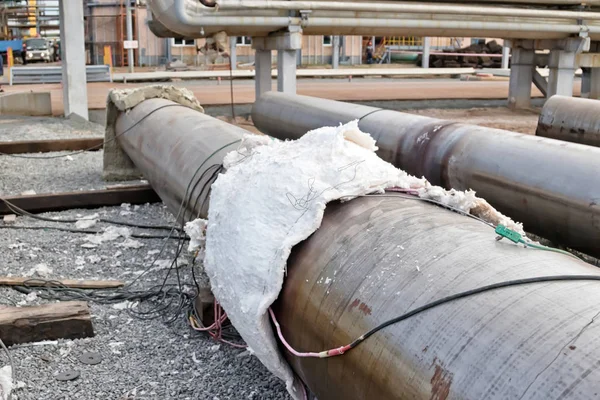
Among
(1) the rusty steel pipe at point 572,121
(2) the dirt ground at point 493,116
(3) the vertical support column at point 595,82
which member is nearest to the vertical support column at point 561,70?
(2) the dirt ground at point 493,116

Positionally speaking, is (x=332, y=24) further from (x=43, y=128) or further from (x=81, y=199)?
(x=81, y=199)

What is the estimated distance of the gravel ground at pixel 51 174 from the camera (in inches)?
281

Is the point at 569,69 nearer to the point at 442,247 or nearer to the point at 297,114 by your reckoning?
the point at 297,114

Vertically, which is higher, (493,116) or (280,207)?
(280,207)

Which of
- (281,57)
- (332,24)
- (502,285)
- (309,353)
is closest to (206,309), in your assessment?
(309,353)

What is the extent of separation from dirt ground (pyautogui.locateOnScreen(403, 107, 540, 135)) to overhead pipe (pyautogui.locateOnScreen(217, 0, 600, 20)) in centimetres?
191

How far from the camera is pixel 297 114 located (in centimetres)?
725

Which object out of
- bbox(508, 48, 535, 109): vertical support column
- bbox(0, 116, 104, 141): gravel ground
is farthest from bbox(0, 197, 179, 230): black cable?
bbox(508, 48, 535, 109): vertical support column

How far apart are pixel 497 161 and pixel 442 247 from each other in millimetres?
2377

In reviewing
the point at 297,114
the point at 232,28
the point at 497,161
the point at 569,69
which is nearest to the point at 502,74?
the point at 569,69

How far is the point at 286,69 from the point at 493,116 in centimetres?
463

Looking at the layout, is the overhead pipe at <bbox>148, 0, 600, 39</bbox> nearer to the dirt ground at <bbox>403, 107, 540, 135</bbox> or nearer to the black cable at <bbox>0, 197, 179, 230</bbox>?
the dirt ground at <bbox>403, 107, 540, 135</bbox>

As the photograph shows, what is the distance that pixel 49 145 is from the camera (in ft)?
29.2

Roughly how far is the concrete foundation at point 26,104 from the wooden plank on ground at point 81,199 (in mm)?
6741
